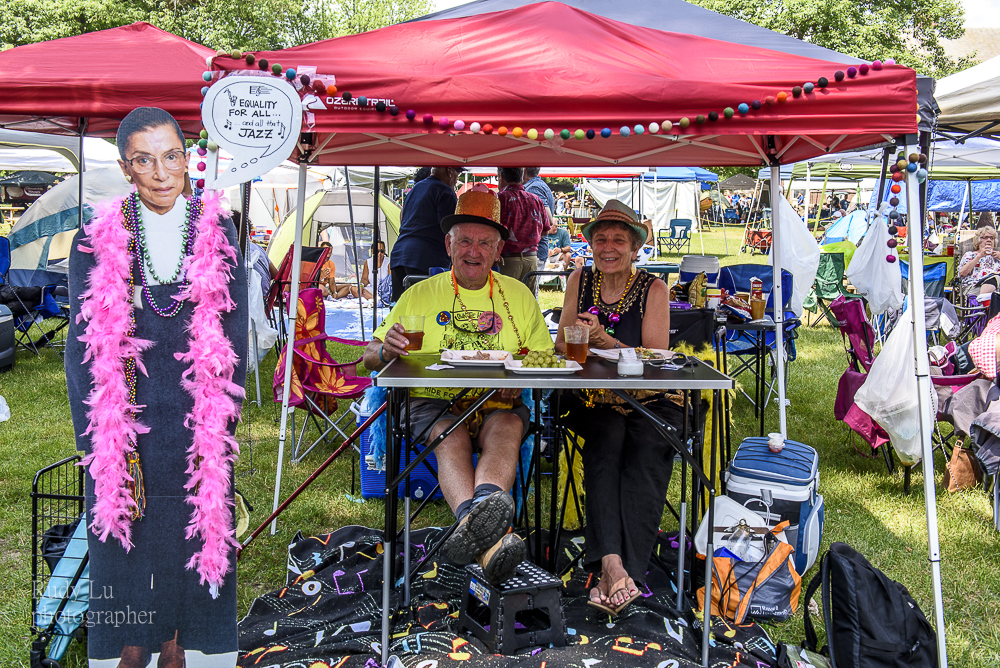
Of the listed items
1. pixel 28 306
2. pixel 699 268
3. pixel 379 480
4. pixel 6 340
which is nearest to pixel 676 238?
pixel 699 268

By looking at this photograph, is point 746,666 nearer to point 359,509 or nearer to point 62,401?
point 359,509

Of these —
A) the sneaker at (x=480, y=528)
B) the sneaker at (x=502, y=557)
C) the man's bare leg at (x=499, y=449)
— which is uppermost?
the man's bare leg at (x=499, y=449)

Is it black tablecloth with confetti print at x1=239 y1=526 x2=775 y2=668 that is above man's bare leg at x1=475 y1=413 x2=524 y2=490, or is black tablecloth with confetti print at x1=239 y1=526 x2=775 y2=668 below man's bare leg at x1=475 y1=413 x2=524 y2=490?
below

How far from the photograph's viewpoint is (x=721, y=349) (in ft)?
15.8

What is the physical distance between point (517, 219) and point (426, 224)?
0.88 meters

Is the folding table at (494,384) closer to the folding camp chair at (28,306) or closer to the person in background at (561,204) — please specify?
the folding camp chair at (28,306)

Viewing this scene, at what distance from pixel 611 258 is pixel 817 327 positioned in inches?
284

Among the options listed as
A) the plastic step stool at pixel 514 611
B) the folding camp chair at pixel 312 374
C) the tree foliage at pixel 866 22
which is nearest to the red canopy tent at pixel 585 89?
the plastic step stool at pixel 514 611

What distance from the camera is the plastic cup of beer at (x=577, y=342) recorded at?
8.64 ft

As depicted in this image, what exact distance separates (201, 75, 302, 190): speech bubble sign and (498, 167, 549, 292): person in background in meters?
3.10

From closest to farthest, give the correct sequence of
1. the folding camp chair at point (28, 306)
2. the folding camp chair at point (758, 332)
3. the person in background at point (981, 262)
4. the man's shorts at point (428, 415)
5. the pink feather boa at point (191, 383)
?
1. the pink feather boa at point (191, 383)
2. the man's shorts at point (428, 415)
3. the folding camp chair at point (758, 332)
4. the folding camp chair at point (28, 306)
5. the person in background at point (981, 262)

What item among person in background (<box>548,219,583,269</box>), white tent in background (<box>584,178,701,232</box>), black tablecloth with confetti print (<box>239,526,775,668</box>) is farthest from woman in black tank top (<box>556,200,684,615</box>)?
white tent in background (<box>584,178,701,232</box>)

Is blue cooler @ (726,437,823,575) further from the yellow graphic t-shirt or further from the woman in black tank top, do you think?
the yellow graphic t-shirt

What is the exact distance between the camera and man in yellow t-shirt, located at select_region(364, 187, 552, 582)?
104 inches
